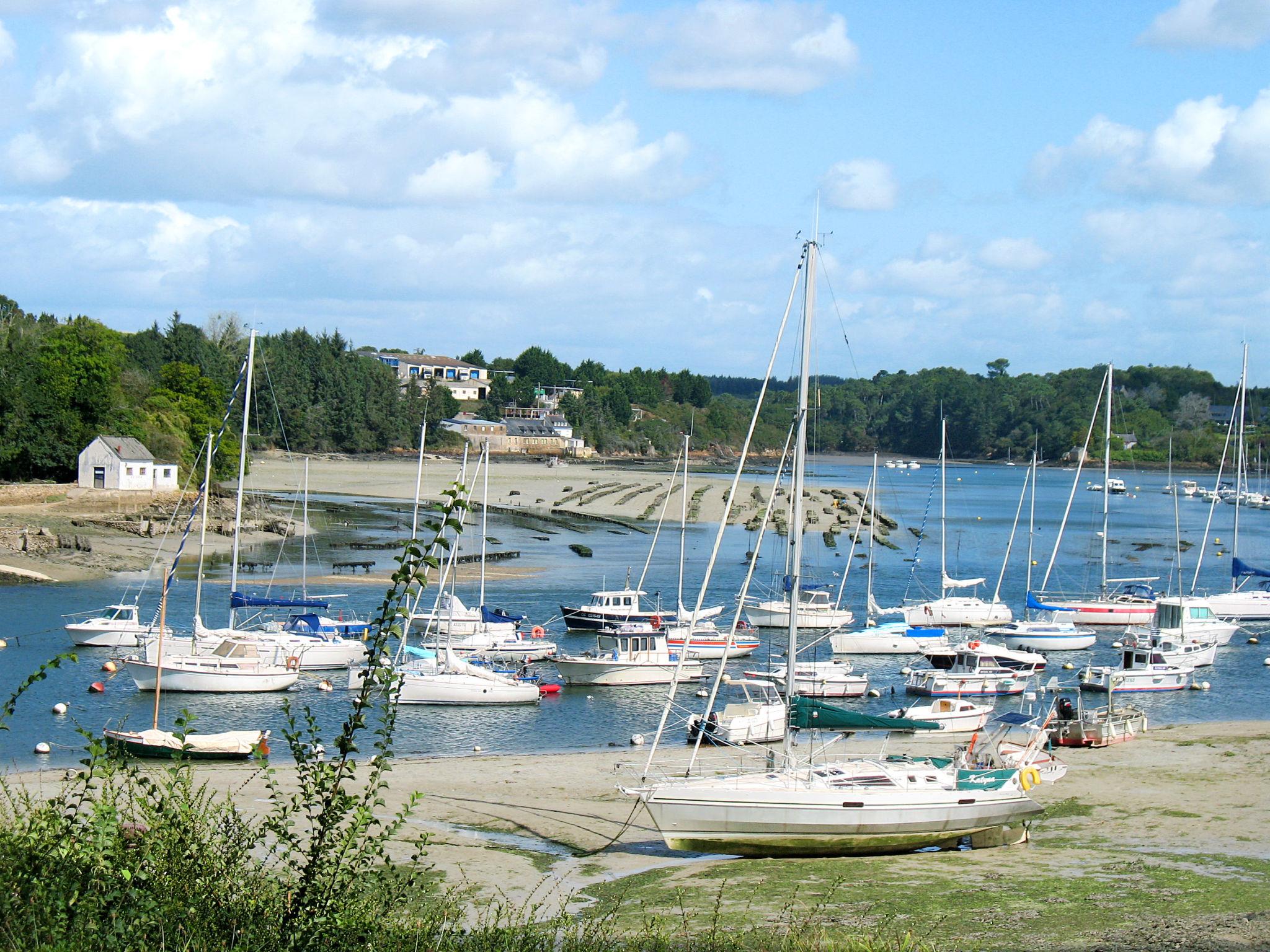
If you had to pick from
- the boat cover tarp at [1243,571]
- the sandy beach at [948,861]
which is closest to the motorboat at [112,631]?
the sandy beach at [948,861]

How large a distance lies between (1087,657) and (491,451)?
13672cm

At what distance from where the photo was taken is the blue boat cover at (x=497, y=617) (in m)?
48.9

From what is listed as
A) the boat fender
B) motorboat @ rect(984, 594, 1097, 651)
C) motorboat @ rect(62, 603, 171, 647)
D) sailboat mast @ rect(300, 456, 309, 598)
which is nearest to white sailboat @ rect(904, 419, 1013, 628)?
motorboat @ rect(984, 594, 1097, 651)

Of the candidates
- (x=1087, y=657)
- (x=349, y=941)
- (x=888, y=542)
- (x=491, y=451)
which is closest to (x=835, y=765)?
(x=349, y=941)

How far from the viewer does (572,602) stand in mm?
60781

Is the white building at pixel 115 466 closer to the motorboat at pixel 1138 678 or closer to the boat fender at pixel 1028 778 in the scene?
the motorboat at pixel 1138 678

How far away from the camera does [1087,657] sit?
2047 inches

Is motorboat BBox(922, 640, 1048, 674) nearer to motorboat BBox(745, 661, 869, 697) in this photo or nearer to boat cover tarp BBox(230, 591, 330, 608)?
motorboat BBox(745, 661, 869, 697)

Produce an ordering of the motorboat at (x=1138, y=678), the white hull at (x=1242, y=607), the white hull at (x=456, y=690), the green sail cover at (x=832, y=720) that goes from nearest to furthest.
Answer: the green sail cover at (x=832, y=720) < the white hull at (x=456, y=690) < the motorboat at (x=1138, y=678) < the white hull at (x=1242, y=607)

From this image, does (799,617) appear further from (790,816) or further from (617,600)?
(790,816)

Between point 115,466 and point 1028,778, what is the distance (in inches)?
2760

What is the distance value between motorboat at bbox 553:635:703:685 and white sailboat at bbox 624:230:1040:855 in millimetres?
19682

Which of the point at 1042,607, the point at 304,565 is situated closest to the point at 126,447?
the point at 304,565

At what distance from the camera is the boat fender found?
23.9m
